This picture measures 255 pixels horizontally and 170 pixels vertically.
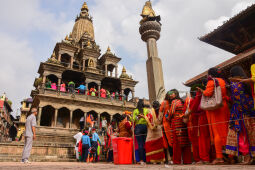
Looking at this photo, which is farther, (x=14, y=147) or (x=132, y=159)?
(x=14, y=147)

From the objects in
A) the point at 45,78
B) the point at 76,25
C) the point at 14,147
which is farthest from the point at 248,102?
the point at 76,25

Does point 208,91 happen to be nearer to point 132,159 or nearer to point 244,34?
point 132,159

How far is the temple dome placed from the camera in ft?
107

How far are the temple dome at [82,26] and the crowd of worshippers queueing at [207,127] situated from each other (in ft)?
94.9

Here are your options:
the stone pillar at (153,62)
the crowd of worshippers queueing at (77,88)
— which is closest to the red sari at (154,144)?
the stone pillar at (153,62)

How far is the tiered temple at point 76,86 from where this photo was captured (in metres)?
20.7

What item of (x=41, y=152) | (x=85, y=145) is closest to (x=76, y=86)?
(x=41, y=152)

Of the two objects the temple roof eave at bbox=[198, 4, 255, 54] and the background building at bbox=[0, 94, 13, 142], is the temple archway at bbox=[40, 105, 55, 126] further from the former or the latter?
the temple roof eave at bbox=[198, 4, 255, 54]

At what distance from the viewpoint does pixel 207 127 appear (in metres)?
4.12

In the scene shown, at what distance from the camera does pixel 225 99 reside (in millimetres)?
3963

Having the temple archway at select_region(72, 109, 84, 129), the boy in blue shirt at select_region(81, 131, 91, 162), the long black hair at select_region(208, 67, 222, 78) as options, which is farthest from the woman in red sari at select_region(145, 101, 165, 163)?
the temple archway at select_region(72, 109, 84, 129)

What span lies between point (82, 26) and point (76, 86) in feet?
41.9

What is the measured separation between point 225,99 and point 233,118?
1.34ft

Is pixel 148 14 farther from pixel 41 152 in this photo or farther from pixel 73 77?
pixel 73 77
